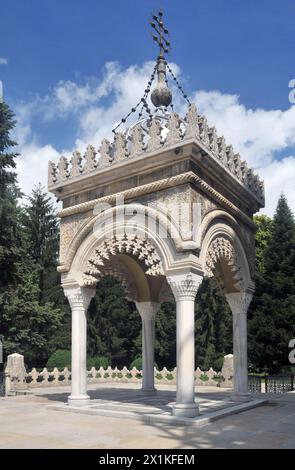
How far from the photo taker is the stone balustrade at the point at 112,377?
62.3 ft

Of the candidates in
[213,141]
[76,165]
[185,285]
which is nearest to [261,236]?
[76,165]

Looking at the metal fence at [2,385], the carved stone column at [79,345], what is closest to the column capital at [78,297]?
the carved stone column at [79,345]

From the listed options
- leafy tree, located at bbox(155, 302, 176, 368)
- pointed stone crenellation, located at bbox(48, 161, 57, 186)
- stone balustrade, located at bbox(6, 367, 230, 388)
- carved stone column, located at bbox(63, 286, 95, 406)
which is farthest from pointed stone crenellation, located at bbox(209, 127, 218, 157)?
leafy tree, located at bbox(155, 302, 176, 368)

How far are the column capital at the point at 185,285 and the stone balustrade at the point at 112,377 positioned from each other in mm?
9652

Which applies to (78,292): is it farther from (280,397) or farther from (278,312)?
(278,312)

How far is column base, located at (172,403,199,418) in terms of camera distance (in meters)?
8.56

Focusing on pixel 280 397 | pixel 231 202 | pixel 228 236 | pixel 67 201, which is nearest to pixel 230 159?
pixel 231 202

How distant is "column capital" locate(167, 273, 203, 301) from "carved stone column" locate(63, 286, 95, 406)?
8.46ft

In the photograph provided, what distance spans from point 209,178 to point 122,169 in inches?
70.8

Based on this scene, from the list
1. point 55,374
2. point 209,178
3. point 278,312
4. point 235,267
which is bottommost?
point 55,374

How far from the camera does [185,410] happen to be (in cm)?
859

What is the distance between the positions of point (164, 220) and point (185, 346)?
237 cm

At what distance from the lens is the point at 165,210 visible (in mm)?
9523

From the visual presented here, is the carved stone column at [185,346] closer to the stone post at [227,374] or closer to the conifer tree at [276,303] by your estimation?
the stone post at [227,374]
